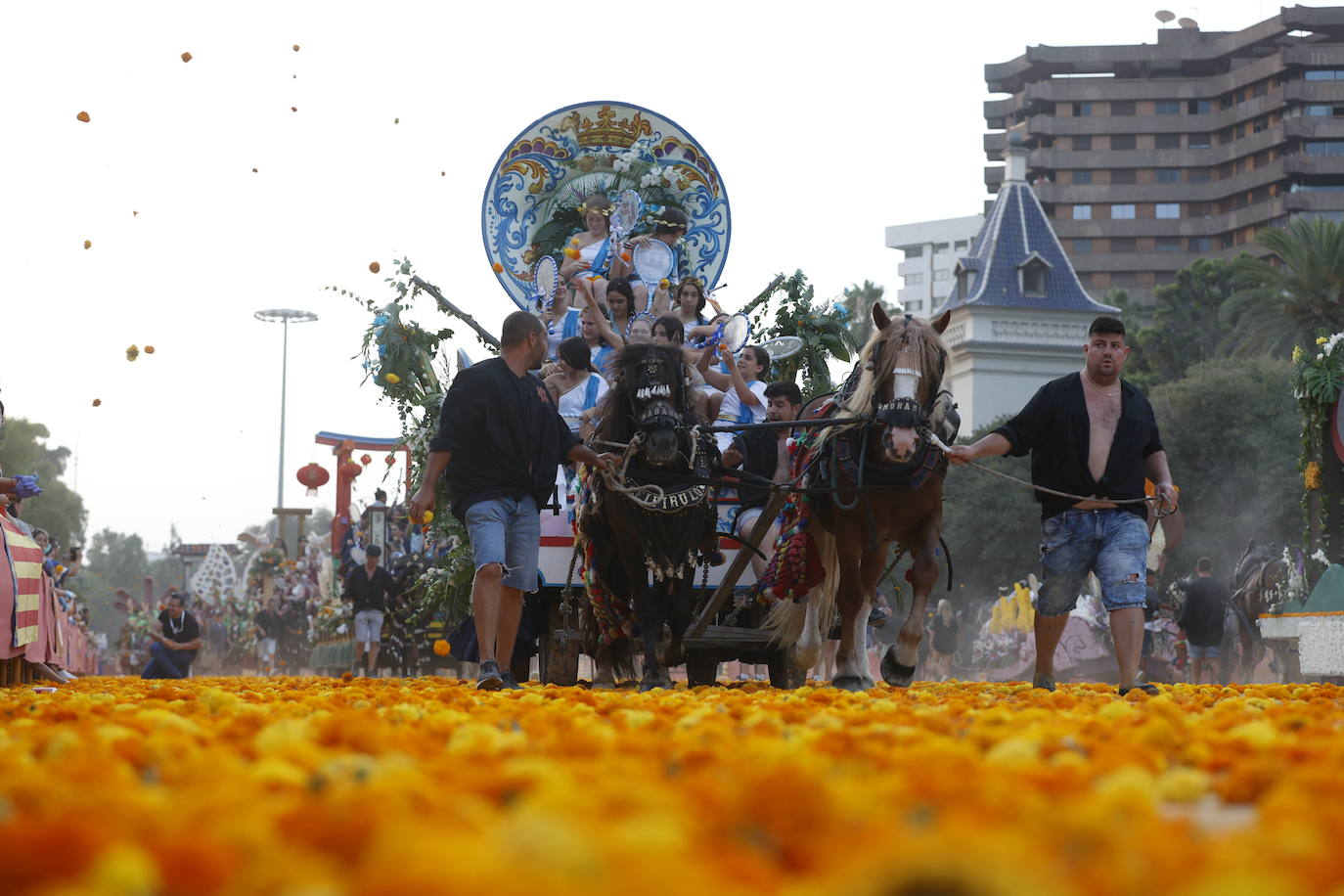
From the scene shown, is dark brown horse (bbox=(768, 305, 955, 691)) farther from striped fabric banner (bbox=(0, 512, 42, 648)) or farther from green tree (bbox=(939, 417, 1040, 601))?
green tree (bbox=(939, 417, 1040, 601))

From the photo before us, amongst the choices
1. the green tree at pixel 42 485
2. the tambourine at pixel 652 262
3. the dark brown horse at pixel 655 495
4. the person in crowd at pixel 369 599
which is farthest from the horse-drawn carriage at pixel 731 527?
the green tree at pixel 42 485

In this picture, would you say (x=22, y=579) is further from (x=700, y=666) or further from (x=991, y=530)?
(x=991, y=530)

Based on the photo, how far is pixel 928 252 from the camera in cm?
15312

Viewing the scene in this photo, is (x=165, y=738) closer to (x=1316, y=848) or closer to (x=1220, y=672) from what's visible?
(x=1316, y=848)

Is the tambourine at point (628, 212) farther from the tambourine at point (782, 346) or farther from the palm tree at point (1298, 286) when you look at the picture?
the palm tree at point (1298, 286)

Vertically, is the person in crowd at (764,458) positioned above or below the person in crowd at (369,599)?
above

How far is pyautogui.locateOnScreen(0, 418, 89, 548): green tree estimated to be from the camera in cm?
7188

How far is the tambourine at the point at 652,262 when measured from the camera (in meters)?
13.8

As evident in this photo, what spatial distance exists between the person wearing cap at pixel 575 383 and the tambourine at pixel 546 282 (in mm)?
2068

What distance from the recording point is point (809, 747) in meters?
4.05

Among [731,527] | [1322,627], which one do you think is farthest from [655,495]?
[1322,627]

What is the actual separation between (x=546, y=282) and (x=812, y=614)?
15.9ft

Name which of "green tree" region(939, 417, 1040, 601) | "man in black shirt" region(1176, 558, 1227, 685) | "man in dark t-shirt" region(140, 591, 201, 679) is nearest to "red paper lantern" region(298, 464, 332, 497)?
"green tree" region(939, 417, 1040, 601)

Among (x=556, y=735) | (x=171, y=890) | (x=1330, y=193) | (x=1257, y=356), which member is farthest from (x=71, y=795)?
(x=1330, y=193)
